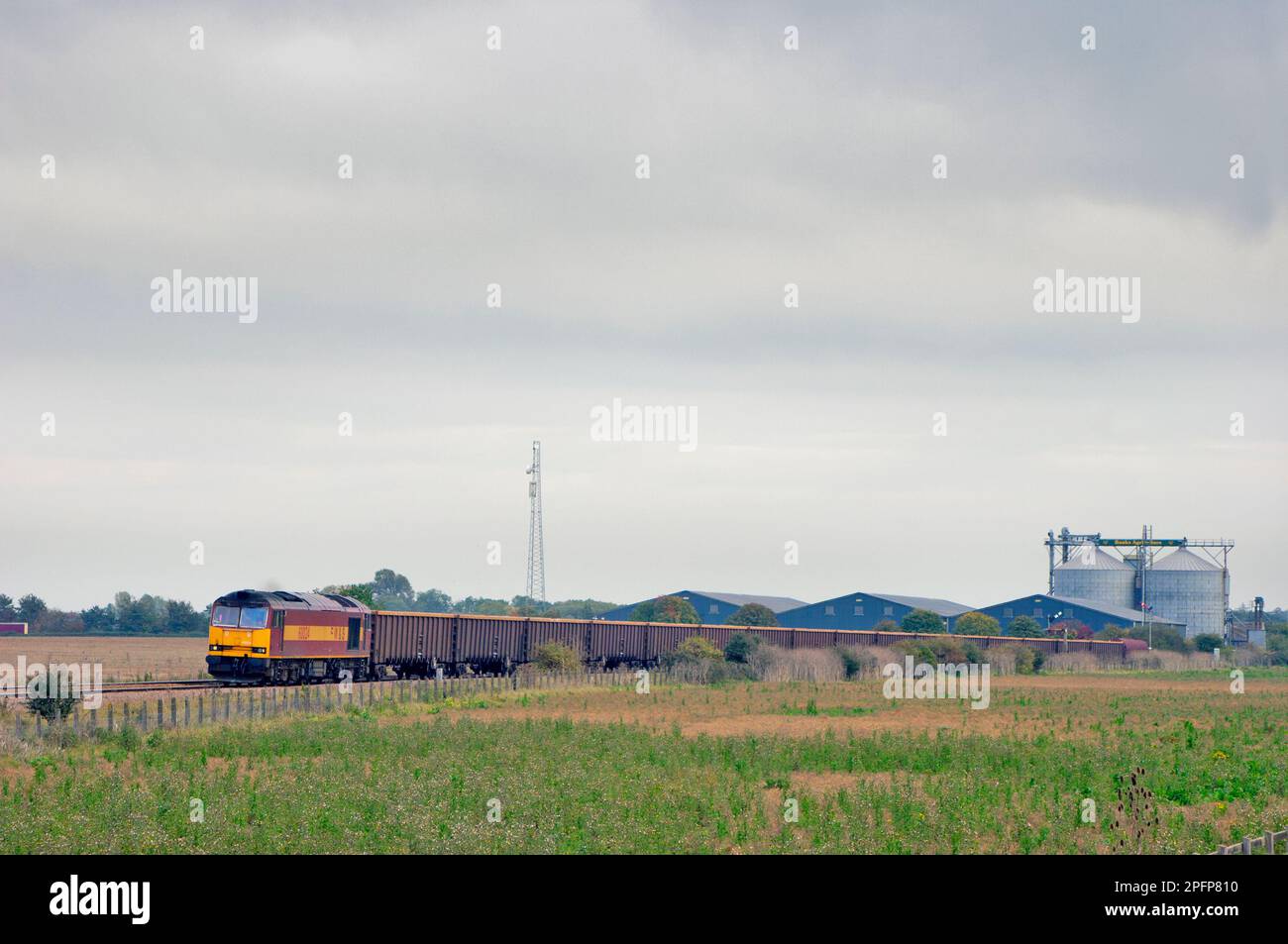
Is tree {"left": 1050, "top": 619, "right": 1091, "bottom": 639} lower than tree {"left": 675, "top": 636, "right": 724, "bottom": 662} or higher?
lower

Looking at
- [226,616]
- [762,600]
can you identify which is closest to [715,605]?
[762,600]

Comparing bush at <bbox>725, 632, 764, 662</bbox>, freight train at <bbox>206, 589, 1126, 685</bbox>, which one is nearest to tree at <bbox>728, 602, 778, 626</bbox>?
freight train at <bbox>206, 589, 1126, 685</bbox>

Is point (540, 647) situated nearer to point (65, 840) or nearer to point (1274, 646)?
point (65, 840)

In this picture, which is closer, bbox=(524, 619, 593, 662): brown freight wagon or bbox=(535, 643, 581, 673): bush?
bbox=(535, 643, 581, 673): bush

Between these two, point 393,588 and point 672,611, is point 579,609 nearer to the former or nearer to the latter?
point 393,588

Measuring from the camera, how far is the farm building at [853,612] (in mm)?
122062

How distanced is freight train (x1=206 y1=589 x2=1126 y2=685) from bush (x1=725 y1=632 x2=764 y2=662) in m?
2.58

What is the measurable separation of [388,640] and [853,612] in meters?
78.6

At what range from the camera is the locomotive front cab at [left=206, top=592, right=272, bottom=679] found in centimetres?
4447

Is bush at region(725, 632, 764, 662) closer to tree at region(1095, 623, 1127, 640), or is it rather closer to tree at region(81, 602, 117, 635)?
tree at region(1095, 623, 1127, 640)

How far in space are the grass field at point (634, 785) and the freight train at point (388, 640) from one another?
21.1ft

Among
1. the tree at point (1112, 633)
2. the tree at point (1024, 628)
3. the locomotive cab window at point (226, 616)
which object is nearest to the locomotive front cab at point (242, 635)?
the locomotive cab window at point (226, 616)
